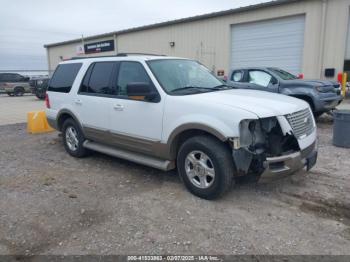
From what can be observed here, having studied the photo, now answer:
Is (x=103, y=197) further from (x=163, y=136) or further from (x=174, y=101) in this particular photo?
(x=174, y=101)

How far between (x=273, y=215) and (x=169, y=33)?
18.8 metres

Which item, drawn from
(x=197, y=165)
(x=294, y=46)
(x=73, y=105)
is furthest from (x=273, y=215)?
(x=294, y=46)

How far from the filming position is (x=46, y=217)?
3734 mm

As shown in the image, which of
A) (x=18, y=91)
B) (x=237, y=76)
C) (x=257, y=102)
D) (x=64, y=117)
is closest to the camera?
(x=257, y=102)

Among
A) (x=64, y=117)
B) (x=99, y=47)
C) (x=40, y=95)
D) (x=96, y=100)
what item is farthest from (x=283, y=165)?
(x=99, y=47)

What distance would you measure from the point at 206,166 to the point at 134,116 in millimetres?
1406

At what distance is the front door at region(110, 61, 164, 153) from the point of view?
443 cm

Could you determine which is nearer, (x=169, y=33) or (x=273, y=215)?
(x=273, y=215)

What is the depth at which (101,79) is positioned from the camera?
17.6 feet

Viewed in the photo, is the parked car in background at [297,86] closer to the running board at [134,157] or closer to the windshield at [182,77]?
the windshield at [182,77]

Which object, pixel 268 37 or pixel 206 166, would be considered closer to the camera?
pixel 206 166

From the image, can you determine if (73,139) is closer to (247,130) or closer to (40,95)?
(247,130)

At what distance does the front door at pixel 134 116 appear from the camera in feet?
14.5

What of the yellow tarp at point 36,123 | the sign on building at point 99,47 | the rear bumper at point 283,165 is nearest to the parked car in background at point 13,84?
the sign on building at point 99,47
